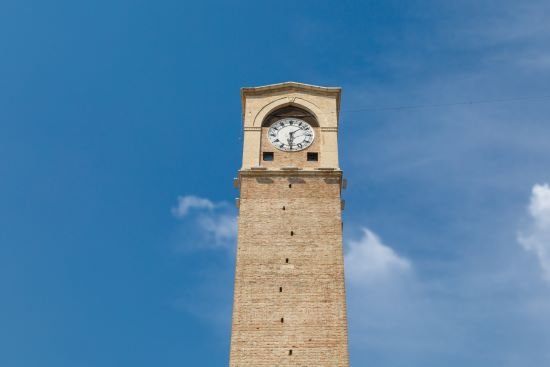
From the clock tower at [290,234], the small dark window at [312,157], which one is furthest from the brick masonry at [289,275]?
the small dark window at [312,157]

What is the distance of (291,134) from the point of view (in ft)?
111

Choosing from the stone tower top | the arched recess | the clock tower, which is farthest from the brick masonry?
the arched recess

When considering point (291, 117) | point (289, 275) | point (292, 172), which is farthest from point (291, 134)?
point (289, 275)

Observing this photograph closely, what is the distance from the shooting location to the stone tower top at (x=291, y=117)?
32812 millimetres

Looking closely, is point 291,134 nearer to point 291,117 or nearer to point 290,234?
point 291,117

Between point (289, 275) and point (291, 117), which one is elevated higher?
point (291, 117)

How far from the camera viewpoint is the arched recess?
34156 millimetres

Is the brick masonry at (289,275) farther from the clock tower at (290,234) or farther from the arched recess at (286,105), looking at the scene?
the arched recess at (286,105)

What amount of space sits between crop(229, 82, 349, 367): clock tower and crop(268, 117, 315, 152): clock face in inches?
1.6

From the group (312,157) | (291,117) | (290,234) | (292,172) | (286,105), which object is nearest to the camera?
(290,234)

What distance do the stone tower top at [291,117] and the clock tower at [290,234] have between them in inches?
1.6

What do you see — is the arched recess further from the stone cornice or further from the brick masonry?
the brick masonry

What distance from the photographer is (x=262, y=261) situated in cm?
2989

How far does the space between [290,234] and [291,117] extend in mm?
6039
